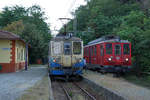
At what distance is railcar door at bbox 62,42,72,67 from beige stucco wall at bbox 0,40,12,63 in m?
6.21

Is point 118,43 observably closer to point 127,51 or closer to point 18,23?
point 127,51

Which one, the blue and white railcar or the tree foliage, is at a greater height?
the tree foliage

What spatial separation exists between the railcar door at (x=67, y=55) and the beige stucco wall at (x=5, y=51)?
6.21 metres

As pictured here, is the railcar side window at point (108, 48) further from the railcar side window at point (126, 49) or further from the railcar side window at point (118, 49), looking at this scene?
the railcar side window at point (126, 49)

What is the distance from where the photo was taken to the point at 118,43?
17.7m

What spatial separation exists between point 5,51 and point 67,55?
676 cm

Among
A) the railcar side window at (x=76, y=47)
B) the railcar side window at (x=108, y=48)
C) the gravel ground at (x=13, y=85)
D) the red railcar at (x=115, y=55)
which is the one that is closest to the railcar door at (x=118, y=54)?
the red railcar at (x=115, y=55)

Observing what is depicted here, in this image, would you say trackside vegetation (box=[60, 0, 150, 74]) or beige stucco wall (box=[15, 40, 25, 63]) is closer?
trackside vegetation (box=[60, 0, 150, 74])

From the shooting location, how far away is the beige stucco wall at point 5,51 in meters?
19.8

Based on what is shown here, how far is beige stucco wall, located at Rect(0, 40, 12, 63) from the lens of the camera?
19.8m

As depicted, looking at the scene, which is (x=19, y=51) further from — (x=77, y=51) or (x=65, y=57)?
(x=77, y=51)

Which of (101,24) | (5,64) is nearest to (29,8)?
(101,24)

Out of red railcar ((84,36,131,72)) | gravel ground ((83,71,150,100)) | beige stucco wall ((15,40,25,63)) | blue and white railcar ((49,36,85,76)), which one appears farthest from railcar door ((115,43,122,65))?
beige stucco wall ((15,40,25,63))

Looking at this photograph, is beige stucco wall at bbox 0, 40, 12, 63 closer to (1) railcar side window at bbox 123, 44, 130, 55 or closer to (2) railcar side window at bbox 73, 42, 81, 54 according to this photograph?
(2) railcar side window at bbox 73, 42, 81, 54
